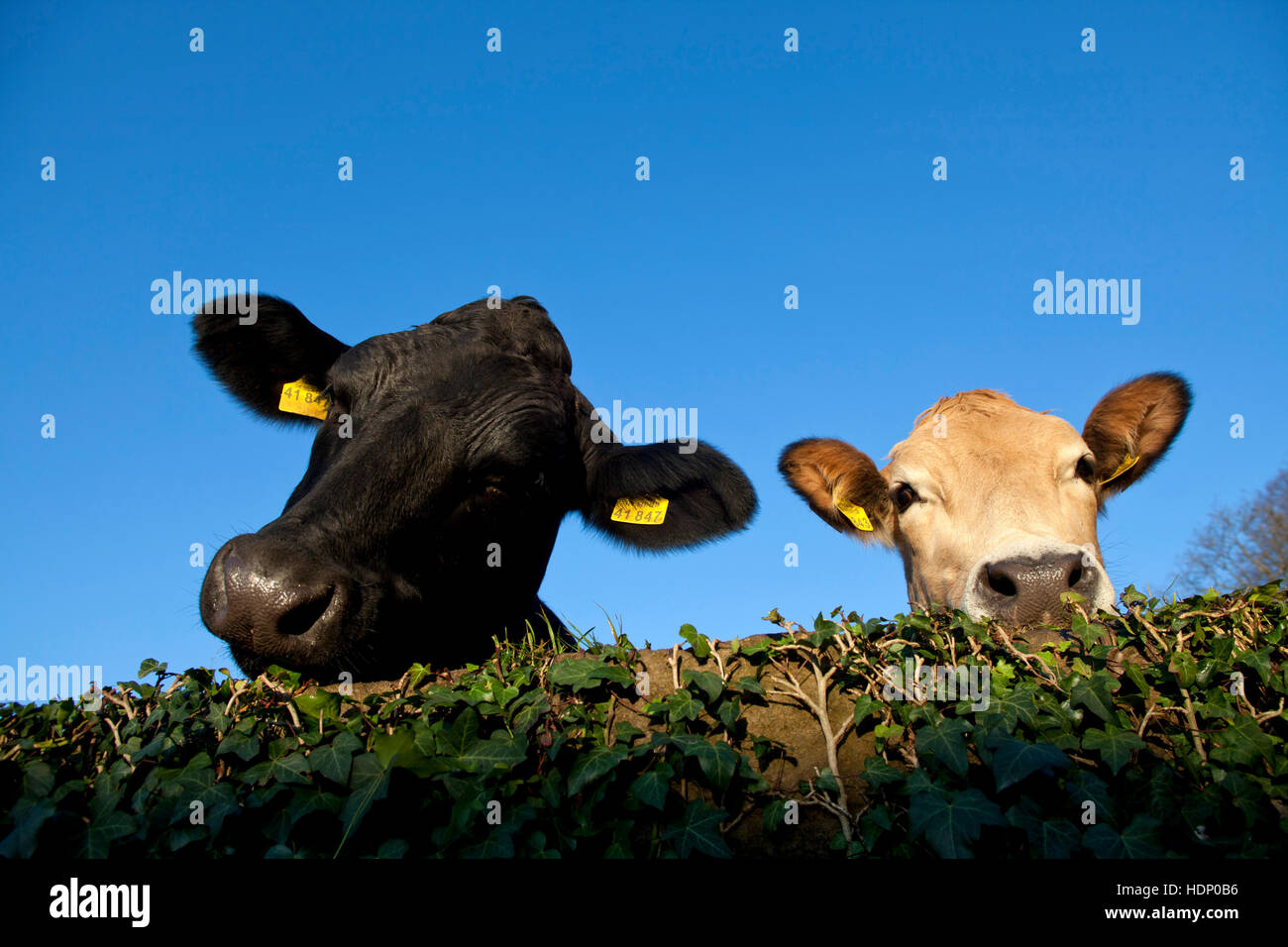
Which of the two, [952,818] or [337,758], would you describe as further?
[337,758]

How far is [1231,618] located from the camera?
3207mm

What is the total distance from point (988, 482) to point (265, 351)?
5.23 metres

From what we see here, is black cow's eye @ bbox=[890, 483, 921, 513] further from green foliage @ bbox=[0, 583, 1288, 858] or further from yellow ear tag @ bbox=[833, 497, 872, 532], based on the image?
green foliage @ bbox=[0, 583, 1288, 858]

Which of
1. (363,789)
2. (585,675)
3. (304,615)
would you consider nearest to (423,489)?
(304,615)

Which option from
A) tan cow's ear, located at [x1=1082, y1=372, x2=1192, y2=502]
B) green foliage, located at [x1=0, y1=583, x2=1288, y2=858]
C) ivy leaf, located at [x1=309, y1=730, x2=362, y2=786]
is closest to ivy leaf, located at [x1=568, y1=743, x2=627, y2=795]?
green foliage, located at [x1=0, y1=583, x2=1288, y2=858]

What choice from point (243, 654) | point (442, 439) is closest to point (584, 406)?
point (442, 439)

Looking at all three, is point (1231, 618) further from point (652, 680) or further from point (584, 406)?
point (584, 406)

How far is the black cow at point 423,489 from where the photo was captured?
4000mm

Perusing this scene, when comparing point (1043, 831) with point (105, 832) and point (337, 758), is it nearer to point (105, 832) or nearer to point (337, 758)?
point (337, 758)

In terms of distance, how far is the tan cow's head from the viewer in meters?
5.56

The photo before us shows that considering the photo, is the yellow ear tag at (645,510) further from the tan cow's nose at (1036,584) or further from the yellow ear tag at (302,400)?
the yellow ear tag at (302,400)

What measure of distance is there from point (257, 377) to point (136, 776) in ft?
14.1

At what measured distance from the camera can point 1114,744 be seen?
2.61 m

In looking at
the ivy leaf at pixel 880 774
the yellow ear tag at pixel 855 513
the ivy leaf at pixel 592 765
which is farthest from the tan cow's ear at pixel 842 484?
the ivy leaf at pixel 592 765
